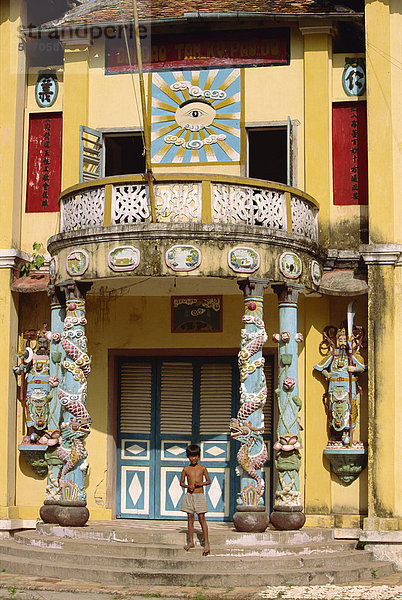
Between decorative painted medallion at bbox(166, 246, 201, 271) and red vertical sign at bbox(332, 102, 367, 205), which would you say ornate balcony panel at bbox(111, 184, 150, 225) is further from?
red vertical sign at bbox(332, 102, 367, 205)

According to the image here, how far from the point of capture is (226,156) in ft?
55.8

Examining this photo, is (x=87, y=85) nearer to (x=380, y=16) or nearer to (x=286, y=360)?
(x=380, y=16)

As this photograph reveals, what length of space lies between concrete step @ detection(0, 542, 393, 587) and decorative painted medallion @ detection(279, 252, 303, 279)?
4.29 metres

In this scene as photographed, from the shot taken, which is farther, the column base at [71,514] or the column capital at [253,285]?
the column base at [71,514]

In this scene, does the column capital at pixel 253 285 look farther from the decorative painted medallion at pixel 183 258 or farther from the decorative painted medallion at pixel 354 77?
the decorative painted medallion at pixel 354 77

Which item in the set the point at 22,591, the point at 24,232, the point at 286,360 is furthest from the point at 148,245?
the point at 22,591

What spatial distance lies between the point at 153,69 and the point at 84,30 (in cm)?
143

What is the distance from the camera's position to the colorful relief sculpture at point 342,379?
15789mm

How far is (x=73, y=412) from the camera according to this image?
15023 mm

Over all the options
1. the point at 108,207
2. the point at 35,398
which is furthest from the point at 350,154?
the point at 35,398

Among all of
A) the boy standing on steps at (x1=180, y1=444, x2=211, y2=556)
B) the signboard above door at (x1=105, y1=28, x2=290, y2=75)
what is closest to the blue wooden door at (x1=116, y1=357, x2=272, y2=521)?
the boy standing on steps at (x1=180, y1=444, x2=211, y2=556)

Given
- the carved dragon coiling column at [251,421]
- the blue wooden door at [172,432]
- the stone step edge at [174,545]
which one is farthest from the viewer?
the blue wooden door at [172,432]

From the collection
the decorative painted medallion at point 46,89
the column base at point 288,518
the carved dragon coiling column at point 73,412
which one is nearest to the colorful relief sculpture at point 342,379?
the column base at point 288,518

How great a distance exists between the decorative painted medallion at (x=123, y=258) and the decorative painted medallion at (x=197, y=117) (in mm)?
2990
